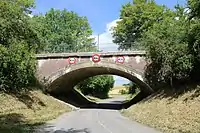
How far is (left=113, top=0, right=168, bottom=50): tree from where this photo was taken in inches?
2073

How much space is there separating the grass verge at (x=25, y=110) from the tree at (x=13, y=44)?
182cm

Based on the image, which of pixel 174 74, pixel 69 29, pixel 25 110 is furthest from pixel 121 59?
pixel 69 29

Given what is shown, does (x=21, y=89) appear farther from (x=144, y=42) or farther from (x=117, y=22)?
(x=117, y=22)

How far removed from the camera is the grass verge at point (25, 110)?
683 inches

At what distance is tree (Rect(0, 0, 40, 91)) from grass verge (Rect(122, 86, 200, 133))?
7.91m

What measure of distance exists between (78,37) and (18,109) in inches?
1759

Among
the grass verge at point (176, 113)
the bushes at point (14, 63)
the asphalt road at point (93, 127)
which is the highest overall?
the bushes at point (14, 63)

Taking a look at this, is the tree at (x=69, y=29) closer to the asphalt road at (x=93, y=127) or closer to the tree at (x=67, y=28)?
the tree at (x=67, y=28)

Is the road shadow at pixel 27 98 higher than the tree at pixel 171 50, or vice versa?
the tree at pixel 171 50

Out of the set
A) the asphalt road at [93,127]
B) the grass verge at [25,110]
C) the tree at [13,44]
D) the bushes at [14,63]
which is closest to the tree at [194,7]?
the asphalt road at [93,127]

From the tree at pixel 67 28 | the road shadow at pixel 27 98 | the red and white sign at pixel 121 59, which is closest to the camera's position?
the road shadow at pixel 27 98

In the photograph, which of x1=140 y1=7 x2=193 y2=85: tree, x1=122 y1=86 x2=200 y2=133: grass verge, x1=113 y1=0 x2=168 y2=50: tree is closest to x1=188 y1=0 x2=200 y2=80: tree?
x1=140 y1=7 x2=193 y2=85: tree

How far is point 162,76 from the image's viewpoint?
2819 cm

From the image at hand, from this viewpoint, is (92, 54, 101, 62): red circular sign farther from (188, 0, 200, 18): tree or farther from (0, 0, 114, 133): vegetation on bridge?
(188, 0, 200, 18): tree
